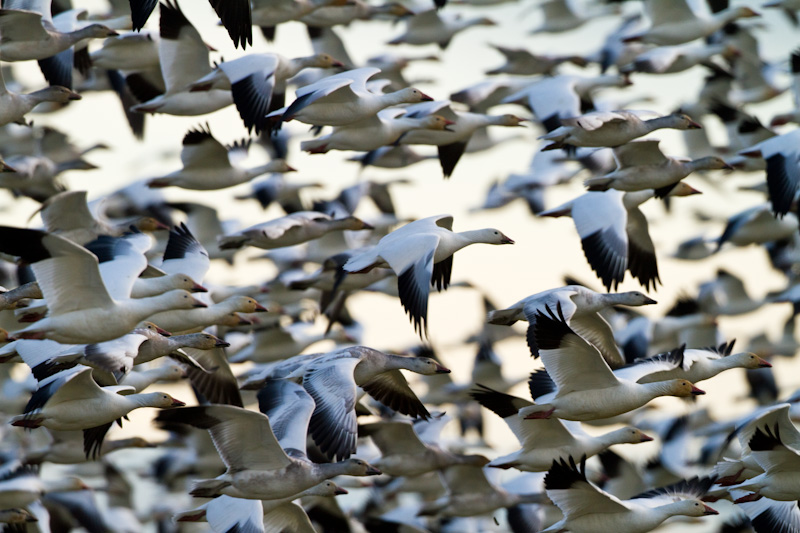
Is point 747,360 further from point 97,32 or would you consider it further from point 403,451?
point 97,32

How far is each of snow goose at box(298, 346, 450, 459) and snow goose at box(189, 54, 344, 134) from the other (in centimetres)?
202

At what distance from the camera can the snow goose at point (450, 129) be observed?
1080 centimetres

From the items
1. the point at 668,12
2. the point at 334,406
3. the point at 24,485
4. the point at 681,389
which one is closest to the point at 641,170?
the point at 681,389

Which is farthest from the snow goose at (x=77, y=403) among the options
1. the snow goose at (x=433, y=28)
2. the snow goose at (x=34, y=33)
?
the snow goose at (x=433, y=28)

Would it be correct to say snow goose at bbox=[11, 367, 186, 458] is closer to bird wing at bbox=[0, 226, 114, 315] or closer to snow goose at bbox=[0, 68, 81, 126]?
bird wing at bbox=[0, 226, 114, 315]

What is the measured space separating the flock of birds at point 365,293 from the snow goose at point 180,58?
2 centimetres

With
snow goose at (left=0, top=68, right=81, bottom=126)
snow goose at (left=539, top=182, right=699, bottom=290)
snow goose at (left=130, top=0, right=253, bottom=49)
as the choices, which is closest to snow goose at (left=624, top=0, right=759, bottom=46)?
snow goose at (left=539, top=182, right=699, bottom=290)

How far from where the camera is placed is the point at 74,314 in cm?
771

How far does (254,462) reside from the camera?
8047 mm

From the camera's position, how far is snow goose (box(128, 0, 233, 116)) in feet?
35.6

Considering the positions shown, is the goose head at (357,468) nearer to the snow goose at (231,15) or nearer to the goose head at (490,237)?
the goose head at (490,237)

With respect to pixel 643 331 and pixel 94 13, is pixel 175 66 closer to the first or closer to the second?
pixel 94 13

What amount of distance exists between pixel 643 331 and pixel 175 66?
6.07m

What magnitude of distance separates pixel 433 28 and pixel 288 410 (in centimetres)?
781
